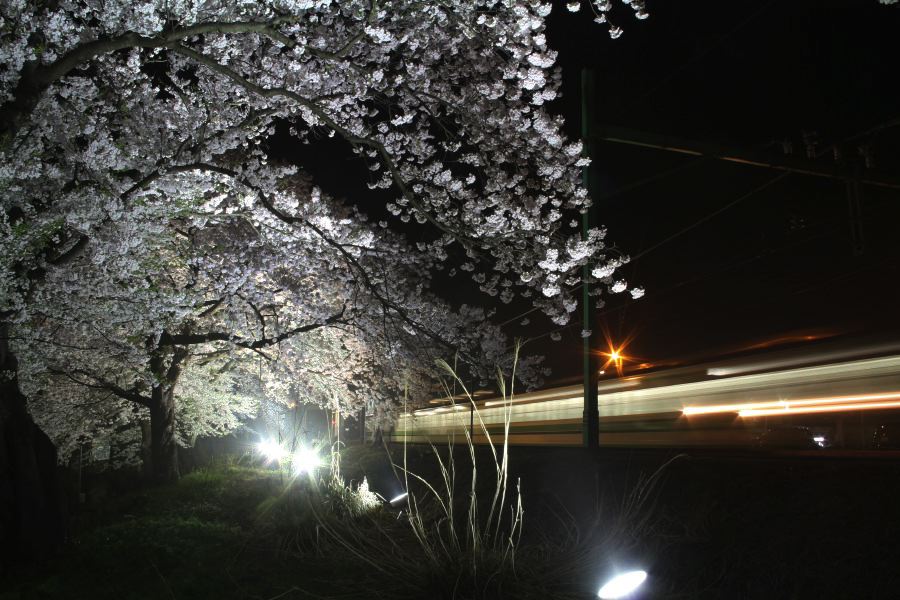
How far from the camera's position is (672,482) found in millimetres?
7270

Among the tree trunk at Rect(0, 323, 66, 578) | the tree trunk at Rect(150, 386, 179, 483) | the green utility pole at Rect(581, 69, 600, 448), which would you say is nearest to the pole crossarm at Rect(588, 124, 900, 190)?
the green utility pole at Rect(581, 69, 600, 448)

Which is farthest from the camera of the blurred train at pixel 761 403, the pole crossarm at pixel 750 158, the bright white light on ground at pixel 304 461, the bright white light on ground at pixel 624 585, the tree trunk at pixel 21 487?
the bright white light on ground at pixel 304 461

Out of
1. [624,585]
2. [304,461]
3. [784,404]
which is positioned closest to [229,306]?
[304,461]

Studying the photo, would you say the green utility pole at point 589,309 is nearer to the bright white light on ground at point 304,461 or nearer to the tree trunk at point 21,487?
the bright white light on ground at point 304,461

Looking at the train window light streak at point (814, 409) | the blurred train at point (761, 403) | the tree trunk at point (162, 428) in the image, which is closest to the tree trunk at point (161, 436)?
the tree trunk at point (162, 428)

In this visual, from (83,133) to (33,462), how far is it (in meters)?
4.38

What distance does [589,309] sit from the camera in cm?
873

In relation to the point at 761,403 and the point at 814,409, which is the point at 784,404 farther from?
the point at 814,409

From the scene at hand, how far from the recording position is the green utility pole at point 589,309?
8.48 meters

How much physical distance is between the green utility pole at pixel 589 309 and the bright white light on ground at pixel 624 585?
410cm

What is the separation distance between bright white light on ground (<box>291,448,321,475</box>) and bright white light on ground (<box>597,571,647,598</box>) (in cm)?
683

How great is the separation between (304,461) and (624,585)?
28.7ft

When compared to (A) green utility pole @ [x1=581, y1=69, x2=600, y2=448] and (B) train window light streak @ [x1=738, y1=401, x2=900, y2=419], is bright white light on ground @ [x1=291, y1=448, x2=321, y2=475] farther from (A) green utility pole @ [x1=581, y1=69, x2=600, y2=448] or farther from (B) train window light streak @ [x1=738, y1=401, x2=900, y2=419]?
(B) train window light streak @ [x1=738, y1=401, x2=900, y2=419]

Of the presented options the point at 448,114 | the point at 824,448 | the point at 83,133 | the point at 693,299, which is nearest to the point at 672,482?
the point at 824,448
